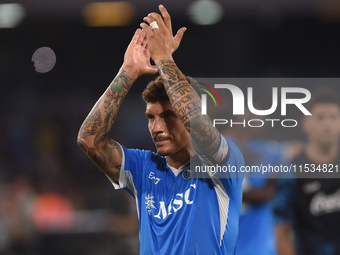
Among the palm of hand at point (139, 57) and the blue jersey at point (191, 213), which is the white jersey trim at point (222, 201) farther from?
the palm of hand at point (139, 57)

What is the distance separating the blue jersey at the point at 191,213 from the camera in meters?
1.60

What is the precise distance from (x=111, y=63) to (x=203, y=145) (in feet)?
16.3

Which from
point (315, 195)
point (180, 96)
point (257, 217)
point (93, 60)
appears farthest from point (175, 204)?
point (93, 60)

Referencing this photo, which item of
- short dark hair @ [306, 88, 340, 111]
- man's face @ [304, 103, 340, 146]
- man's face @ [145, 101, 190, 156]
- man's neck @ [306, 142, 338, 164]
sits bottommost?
man's face @ [145, 101, 190, 156]

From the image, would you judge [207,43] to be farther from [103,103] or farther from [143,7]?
[103,103]

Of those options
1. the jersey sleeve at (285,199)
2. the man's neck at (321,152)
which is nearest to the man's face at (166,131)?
the jersey sleeve at (285,199)

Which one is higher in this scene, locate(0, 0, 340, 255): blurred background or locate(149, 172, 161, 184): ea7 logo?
locate(0, 0, 340, 255): blurred background

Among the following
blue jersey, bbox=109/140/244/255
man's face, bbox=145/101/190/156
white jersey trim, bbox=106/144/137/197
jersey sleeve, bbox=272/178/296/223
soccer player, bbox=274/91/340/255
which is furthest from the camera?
jersey sleeve, bbox=272/178/296/223

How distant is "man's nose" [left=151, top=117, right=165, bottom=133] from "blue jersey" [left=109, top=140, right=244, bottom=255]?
0.26 metres

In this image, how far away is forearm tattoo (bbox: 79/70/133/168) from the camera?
1.80 m

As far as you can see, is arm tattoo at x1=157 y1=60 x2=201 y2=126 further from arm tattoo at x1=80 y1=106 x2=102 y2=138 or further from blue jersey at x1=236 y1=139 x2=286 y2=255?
blue jersey at x1=236 y1=139 x2=286 y2=255

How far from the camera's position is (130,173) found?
189 centimetres

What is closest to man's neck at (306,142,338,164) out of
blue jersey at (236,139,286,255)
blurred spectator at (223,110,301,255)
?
blurred spectator at (223,110,301,255)

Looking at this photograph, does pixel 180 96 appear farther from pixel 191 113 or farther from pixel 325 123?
pixel 325 123
